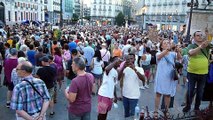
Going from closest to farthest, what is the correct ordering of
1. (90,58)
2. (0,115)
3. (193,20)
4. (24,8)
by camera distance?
(0,115) < (90,58) < (193,20) < (24,8)

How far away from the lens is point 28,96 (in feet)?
13.2

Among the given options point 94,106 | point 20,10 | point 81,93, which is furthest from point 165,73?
point 20,10

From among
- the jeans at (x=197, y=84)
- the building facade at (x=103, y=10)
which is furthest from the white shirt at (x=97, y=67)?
the building facade at (x=103, y=10)

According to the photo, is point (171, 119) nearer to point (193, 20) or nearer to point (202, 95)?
point (202, 95)

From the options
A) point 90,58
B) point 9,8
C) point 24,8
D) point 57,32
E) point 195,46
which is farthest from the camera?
point 24,8

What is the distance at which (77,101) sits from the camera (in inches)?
177

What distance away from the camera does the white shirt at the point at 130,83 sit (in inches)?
212

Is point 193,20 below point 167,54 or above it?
above

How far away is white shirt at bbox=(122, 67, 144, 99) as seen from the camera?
17.6 feet

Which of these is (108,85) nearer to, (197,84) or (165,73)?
(165,73)

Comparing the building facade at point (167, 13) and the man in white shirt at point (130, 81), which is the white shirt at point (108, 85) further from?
the building facade at point (167, 13)

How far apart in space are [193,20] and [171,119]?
18.9 metres

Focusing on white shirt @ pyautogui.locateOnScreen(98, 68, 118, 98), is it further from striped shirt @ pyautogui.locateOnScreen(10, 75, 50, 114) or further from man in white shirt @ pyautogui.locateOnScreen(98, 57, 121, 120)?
striped shirt @ pyautogui.locateOnScreen(10, 75, 50, 114)

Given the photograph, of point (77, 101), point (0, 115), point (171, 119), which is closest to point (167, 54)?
point (171, 119)
